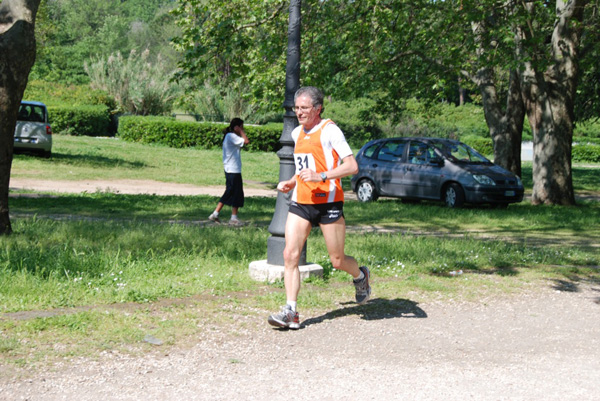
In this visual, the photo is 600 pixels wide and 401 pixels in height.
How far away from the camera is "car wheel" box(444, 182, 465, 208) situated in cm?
1755

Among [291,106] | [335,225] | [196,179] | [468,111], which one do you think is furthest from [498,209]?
[468,111]

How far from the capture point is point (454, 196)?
17703mm

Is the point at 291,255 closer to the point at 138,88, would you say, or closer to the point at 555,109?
the point at 555,109

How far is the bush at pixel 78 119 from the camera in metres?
35.7

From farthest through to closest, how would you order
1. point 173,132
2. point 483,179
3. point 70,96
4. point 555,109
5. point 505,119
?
point 70,96, point 173,132, point 505,119, point 555,109, point 483,179

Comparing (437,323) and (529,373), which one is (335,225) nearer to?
(437,323)

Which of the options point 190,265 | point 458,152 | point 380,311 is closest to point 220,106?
point 458,152

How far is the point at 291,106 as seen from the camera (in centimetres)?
771

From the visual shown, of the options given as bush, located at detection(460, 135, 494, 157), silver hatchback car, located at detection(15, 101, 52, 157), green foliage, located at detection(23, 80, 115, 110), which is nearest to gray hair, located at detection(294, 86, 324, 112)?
silver hatchback car, located at detection(15, 101, 52, 157)

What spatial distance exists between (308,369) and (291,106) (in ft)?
11.1

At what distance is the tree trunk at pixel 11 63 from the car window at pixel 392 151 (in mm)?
11128

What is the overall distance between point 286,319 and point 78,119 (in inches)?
1283

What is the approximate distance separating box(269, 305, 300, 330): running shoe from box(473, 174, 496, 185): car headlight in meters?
12.3

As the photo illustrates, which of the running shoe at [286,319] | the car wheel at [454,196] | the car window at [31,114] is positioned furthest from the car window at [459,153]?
the car window at [31,114]
